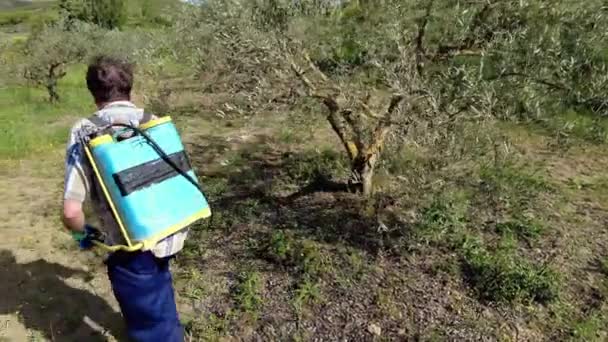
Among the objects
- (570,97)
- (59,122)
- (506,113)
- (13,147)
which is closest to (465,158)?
(506,113)

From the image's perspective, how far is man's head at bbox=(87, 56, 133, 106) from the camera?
9.29ft

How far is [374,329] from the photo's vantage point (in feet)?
13.3

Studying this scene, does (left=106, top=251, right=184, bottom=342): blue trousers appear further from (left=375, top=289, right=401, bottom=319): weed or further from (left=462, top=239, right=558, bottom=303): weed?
(left=462, top=239, right=558, bottom=303): weed

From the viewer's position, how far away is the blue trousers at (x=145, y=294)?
10.2ft

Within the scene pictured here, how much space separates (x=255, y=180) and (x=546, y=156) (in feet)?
12.7

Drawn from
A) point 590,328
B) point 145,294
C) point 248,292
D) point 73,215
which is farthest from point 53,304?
point 590,328

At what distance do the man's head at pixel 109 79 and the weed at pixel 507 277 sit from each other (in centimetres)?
316

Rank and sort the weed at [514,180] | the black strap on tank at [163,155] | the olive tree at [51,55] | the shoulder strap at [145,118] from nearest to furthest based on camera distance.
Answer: the black strap on tank at [163,155]
the shoulder strap at [145,118]
the weed at [514,180]
the olive tree at [51,55]

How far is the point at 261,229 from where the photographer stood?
214 inches

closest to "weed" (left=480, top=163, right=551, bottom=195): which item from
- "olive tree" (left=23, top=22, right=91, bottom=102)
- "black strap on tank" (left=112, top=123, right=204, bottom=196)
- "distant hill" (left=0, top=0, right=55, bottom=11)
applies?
"black strap on tank" (left=112, top=123, right=204, bottom=196)

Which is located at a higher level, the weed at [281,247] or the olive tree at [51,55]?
the weed at [281,247]

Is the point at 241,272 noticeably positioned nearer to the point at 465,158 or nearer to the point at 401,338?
the point at 401,338

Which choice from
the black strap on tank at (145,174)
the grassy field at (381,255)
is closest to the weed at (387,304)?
the grassy field at (381,255)

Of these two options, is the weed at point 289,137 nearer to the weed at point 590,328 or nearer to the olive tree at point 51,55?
the weed at point 590,328
